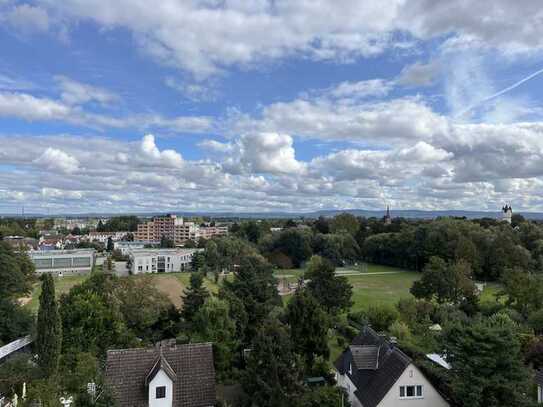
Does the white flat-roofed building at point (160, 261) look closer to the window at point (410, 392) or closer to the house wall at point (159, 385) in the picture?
the house wall at point (159, 385)

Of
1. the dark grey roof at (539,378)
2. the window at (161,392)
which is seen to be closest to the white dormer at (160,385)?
the window at (161,392)

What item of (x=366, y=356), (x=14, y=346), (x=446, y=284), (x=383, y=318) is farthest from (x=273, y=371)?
(x=446, y=284)

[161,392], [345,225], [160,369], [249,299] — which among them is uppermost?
[345,225]

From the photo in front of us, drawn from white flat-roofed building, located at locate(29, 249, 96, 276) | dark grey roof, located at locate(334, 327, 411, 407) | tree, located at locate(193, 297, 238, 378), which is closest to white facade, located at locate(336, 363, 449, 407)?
dark grey roof, located at locate(334, 327, 411, 407)

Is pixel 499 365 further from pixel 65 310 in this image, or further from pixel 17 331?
pixel 17 331

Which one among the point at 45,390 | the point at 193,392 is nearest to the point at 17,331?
the point at 193,392

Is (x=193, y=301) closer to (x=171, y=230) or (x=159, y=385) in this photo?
(x=159, y=385)
